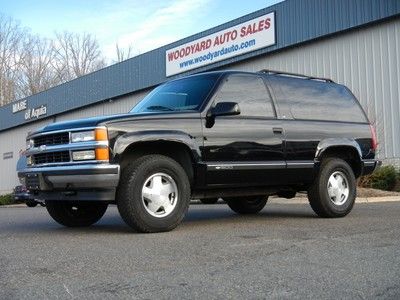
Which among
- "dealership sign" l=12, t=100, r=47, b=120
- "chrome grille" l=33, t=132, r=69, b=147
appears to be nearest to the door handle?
"chrome grille" l=33, t=132, r=69, b=147

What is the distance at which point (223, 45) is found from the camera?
2327cm

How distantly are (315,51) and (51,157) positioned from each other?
14546mm

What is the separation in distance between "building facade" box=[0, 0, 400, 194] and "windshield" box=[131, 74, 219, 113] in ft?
36.3

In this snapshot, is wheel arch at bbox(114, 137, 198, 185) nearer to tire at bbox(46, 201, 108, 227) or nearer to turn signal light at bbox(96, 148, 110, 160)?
turn signal light at bbox(96, 148, 110, 160)

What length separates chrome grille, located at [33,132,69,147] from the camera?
7.00m

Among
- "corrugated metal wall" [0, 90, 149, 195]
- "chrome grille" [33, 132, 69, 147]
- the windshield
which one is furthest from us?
"corrugated metal wall" [0, 90, 149, 195]

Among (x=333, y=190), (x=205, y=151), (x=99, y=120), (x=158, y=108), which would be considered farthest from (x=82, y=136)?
(x=333, y=190)

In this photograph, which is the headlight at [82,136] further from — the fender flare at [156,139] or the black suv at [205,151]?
the fender flare at [156,139]

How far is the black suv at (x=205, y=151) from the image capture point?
6699mm

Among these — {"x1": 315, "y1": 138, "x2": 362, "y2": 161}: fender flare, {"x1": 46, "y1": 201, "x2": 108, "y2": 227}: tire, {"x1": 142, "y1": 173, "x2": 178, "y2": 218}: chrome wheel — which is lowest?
{"x1": 46, "y1": 201, "x2": 108, "y2": 227}: tire

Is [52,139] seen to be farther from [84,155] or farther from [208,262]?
[208,262]

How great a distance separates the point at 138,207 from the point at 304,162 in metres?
2.80

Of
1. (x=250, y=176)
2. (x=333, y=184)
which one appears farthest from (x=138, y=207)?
(x=333, y=184)

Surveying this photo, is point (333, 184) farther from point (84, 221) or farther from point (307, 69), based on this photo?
point (307, 69)
